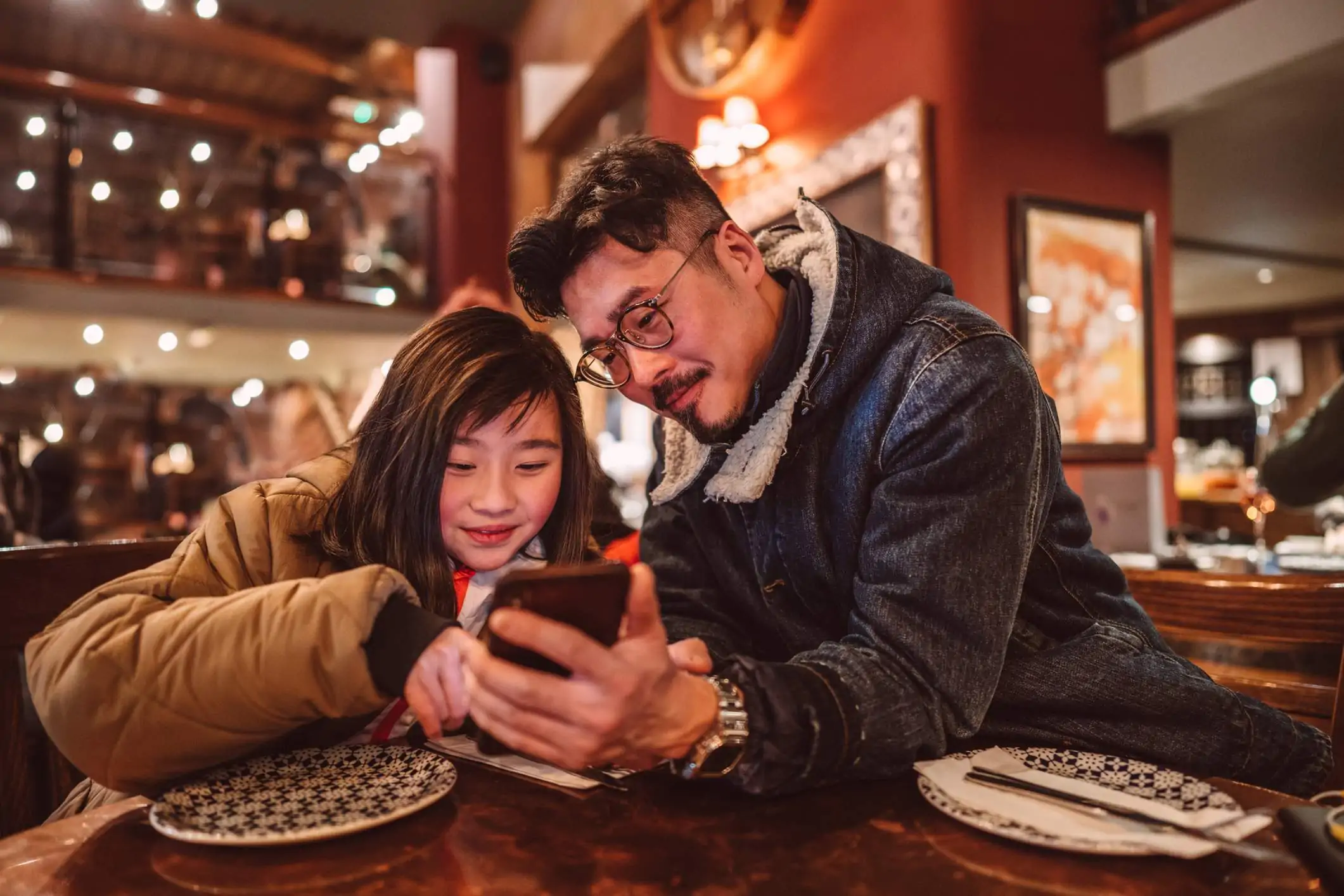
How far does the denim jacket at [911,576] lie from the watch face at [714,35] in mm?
3035

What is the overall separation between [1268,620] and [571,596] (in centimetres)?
107

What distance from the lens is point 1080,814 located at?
2.77ft

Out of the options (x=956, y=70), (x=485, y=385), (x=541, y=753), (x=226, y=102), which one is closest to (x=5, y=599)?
(x=485, y=385)

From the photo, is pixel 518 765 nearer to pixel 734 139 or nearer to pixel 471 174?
pixel 734 139

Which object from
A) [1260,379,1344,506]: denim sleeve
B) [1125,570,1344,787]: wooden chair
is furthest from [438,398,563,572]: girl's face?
[1260,379,1344,506]: denim sleeve

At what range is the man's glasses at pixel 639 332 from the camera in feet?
4.44

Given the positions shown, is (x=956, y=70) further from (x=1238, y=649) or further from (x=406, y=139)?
(x=406, y=139)

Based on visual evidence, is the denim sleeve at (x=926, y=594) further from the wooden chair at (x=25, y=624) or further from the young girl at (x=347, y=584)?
the wooden chair at (x=25, y=624)

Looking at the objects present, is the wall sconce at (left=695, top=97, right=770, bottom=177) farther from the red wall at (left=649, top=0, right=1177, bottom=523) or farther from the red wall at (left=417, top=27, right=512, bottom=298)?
the red wall at (left=417, top=27, right=512, bottom=298)

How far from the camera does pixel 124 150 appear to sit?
6598mm

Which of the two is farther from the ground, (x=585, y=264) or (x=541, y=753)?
(x=585, y=264)

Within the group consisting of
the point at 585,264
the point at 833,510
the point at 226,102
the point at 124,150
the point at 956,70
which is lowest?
the point at 833,510

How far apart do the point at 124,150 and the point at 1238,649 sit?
24.9ft

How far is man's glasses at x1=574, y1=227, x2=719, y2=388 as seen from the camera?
1353 mm
